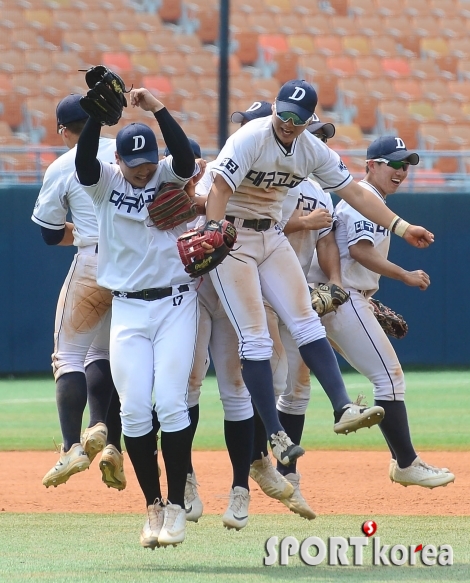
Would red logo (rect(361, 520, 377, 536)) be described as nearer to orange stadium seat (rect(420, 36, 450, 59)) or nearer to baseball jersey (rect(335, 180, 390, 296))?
baseball jersey (rect(335, 180, 390, 296))

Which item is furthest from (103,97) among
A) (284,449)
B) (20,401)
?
(20,401)

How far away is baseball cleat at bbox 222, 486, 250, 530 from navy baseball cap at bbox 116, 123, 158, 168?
4.79 ft

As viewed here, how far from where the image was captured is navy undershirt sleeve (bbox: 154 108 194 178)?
407cm

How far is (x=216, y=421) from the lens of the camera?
8.55m

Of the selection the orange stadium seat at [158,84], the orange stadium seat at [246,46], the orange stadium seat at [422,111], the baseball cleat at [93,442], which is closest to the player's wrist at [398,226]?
the baseball cleat at [93,442]

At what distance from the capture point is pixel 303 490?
19.2 ft

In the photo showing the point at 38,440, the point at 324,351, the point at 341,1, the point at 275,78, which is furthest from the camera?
the point at 341,1

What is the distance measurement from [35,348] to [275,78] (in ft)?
15.3

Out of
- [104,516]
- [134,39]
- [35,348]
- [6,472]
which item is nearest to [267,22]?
[134,39]

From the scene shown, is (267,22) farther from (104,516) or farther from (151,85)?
(104,516)

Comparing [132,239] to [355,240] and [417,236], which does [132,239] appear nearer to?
[417,236]

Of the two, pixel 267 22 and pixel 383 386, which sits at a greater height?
pixel 383 386

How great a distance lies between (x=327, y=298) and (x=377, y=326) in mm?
408

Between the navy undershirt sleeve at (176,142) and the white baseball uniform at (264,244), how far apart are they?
0.21 m
